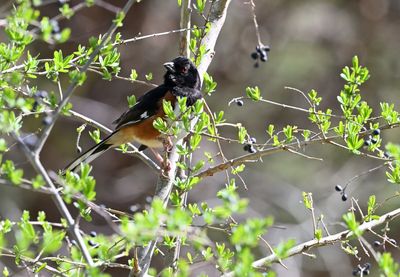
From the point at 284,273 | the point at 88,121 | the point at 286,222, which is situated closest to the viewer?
the point at 88,121

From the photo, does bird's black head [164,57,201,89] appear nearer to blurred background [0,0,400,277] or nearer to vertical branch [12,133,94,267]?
vertical branch [12,133,94,267]

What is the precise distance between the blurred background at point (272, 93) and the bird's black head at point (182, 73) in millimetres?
2996

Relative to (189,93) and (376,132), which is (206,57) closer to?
(189,93)

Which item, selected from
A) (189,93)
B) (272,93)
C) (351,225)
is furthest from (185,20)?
(272,93)

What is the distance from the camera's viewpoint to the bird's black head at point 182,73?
3.56 metres

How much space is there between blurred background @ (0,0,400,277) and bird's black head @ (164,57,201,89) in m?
3.00

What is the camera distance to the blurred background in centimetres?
732

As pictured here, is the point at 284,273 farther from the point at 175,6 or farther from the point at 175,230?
the point at 175,230

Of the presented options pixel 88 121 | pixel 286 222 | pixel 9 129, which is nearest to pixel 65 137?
pixel 286 222

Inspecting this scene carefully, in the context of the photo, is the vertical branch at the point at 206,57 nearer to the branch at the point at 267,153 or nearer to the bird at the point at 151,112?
the branch at the point at 267,153

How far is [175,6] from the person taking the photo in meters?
7.88

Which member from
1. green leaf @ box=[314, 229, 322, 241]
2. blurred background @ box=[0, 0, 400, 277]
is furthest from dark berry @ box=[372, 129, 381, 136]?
blurred background @ box=[0, 0, 400, 277]

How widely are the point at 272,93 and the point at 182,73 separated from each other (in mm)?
4975

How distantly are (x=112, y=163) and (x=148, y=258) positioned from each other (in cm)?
494
